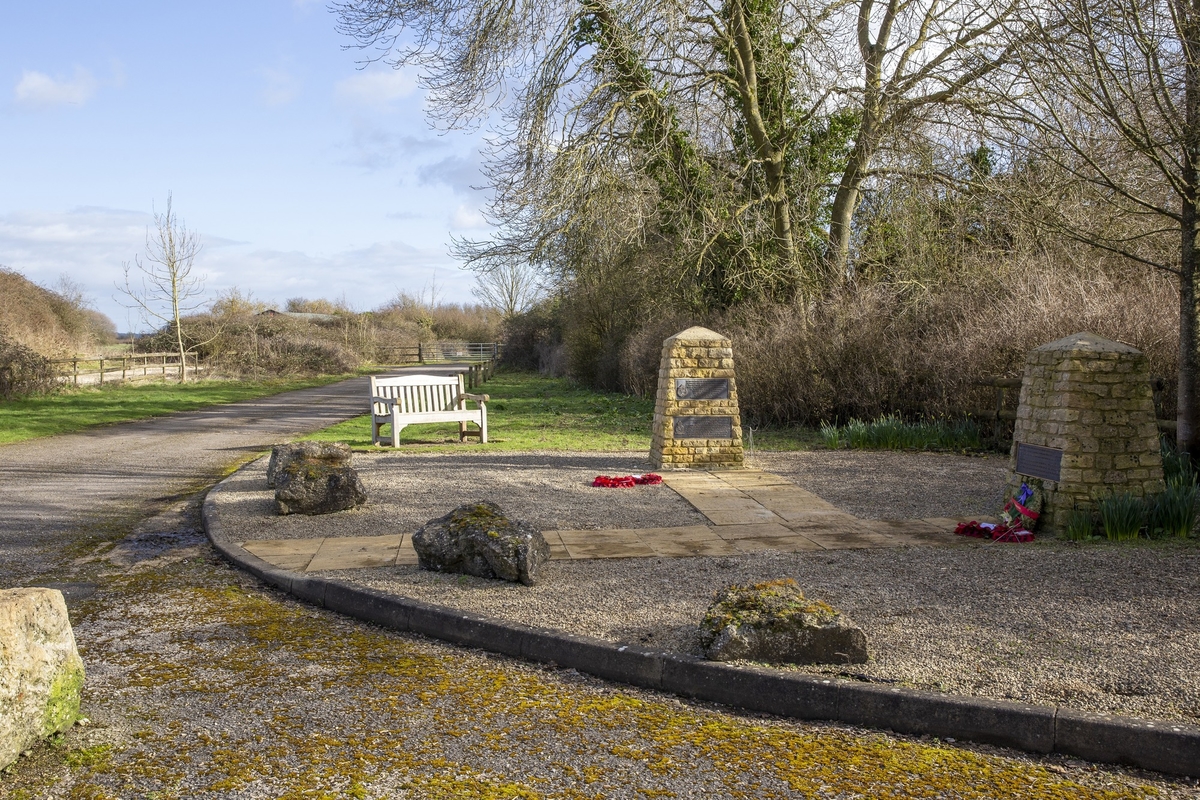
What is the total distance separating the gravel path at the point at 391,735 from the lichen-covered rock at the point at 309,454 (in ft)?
9.83

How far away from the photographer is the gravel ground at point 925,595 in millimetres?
3953

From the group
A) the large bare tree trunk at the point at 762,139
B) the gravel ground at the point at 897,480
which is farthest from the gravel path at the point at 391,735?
the large bare tree trunk at the point at 762,139

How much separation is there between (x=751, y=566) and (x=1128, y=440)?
319 centimetres

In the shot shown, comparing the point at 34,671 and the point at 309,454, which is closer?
the point at 34,671

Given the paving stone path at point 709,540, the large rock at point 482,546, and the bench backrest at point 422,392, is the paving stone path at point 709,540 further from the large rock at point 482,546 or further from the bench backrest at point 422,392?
the bench backrest at point 422,392

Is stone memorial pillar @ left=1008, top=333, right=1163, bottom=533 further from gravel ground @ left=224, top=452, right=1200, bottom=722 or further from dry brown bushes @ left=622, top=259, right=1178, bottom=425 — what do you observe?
dry brown bushes @ left=622, top=259, right=1178, bottom=425

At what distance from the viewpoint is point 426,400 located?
44.8 ft

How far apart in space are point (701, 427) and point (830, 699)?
6.86 m

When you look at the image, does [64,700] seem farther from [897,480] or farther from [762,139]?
[762,139]

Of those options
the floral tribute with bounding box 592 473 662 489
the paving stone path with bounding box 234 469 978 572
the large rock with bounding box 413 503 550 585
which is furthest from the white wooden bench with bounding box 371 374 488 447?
the large rock with bounding box 413 503 550 585

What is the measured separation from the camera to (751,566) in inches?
240

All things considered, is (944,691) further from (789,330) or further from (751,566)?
(789,330)

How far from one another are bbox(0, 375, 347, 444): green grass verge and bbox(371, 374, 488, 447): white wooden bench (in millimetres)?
6510

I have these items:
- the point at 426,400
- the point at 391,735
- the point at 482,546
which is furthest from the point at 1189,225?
the point at 426,400
